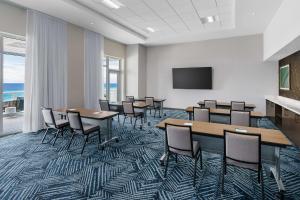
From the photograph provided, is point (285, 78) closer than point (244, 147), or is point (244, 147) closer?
point (244, 147)

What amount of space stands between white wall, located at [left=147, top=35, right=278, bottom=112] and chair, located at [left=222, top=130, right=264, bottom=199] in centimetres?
623

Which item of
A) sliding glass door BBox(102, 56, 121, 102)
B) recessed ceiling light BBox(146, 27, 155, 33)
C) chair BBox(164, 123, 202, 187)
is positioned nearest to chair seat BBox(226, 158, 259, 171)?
chair BBox(164, 123, 202, 187)

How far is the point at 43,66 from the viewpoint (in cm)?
512

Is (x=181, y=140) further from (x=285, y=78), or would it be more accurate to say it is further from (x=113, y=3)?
(x=285, y=78)

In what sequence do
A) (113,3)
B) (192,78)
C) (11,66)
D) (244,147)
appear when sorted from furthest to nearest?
(192,78) < (11,66) < (113,3) < (244,147)

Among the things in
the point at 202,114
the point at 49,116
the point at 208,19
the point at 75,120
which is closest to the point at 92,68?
the point at 49,116

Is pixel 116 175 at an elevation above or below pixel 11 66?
below

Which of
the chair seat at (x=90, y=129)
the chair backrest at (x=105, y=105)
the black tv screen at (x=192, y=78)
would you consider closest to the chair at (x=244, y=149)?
the chair seat at (x=90, y=129)

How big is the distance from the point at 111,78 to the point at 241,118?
21.1 ft

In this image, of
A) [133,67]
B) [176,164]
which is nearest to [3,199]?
[176,164]

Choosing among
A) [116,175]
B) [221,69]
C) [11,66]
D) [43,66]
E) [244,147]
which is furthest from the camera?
[221,69]

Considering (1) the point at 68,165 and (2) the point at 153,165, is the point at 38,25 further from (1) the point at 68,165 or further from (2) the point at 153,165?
(2) the point at 153,165

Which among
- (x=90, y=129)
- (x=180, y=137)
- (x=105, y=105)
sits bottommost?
(x=90, y=129)

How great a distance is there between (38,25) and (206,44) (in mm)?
6685
